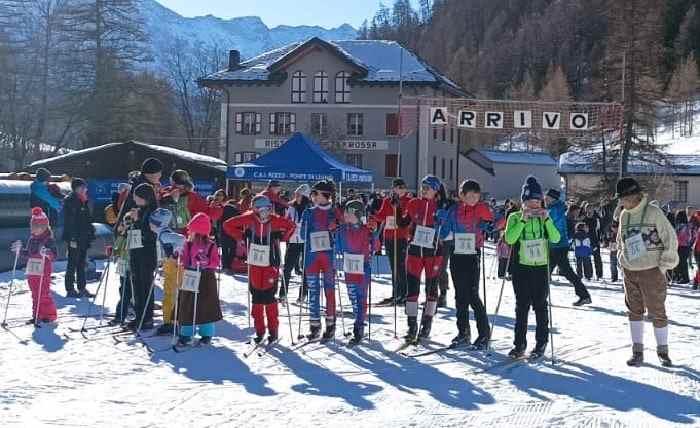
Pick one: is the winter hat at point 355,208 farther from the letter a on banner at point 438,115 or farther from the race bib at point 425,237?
the letter a on banner at point 438,115

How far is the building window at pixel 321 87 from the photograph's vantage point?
5269 centimetres

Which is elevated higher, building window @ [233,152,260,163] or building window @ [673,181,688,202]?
building window @ [233,152,260,163]

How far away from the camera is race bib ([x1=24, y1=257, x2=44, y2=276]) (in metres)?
10.3

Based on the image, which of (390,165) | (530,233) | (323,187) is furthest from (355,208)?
(390,165)

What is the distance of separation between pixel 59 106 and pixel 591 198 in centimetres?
2889

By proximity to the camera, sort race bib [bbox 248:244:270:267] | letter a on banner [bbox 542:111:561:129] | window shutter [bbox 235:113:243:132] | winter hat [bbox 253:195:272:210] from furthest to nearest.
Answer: window shutter [bbox 235:113:243:132]
letter a on banner [bbox 542:111:561:129]
winter hat [bbox 253:195:272:210]
race bib [bbox 248:244:270:267]

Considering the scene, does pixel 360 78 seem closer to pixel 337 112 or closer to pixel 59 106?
pixel 337 112

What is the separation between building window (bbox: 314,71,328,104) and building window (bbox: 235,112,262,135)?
12.4ft

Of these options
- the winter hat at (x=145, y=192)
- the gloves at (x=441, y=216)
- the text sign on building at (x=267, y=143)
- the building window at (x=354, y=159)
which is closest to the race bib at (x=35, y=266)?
the winter hat at (x=145, y=192)

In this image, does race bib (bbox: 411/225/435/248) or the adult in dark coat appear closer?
race bib (bbox: 411/225/435/248)

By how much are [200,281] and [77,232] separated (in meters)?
4.82

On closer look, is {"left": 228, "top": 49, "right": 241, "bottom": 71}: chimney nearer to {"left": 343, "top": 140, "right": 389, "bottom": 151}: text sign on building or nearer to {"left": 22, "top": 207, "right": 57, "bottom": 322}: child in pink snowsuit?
{"left": 343, "top": 140, "right": 389, "bottom": 151}: text sign on building

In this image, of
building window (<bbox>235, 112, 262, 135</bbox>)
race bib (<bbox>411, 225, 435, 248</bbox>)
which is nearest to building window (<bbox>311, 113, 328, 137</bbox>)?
building window (<bbox>235, 112, 262, 135</bbox>)

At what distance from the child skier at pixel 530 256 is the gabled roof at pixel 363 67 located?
40.9 m
